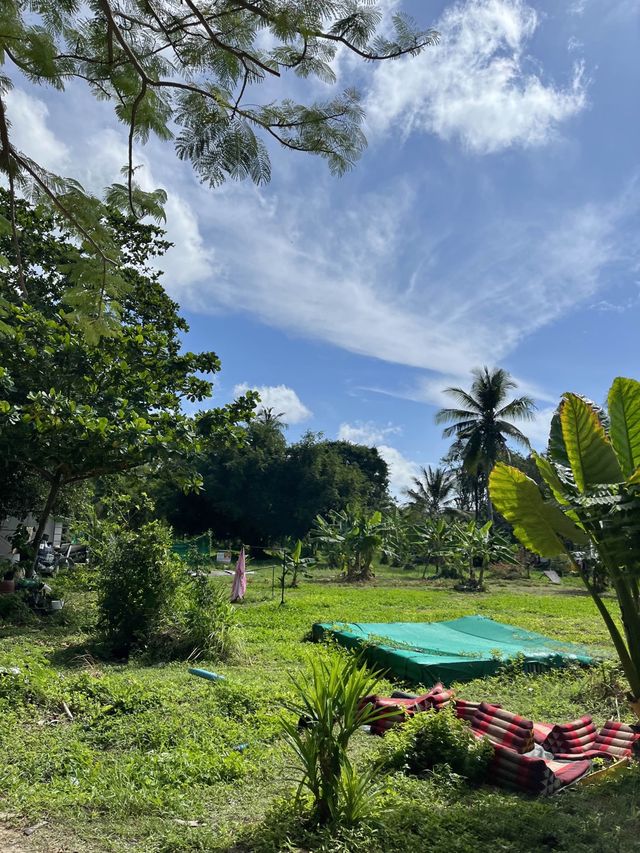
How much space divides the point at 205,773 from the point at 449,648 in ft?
15.0

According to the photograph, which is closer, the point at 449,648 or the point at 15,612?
the point at 449,648

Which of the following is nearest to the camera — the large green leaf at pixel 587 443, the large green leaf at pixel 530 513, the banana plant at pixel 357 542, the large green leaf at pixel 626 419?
the large green leaf at pixel 626 419

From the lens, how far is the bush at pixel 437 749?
4.07m

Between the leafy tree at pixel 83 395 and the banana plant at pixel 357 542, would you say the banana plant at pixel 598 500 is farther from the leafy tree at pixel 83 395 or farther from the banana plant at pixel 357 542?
the banana plant at pixel 357 542

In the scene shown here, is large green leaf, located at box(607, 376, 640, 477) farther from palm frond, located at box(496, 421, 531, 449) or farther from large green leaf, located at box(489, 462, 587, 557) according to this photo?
palm frond, located at box(496, 421, 531, 449)

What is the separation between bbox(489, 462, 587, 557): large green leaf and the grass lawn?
5.10 feet

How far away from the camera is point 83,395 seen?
10172 mm

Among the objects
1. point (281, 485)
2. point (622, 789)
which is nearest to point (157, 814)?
point (622, 789)

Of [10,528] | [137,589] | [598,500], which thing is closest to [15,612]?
[137,589]

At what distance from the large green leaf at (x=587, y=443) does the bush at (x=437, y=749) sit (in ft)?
6.20

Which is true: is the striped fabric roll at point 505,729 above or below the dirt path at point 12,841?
above

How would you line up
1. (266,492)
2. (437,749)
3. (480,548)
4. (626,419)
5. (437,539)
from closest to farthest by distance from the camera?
(437,749) < (626,419) < (480,548) < (437,539) < (266,492)

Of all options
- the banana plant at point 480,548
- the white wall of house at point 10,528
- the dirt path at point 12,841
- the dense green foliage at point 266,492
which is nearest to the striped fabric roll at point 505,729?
the dirt path at point 12,841

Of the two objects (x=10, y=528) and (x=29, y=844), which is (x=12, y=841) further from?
(x=10, y=528)
